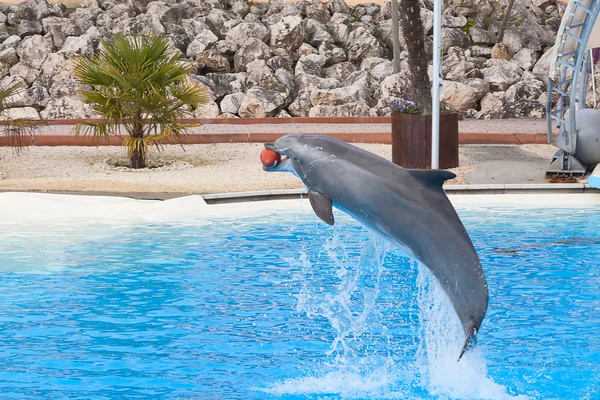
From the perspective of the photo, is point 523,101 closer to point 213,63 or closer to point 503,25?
point 503,25

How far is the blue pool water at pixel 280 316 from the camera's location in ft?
16.5

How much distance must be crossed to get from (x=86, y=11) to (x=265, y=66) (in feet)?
24.5

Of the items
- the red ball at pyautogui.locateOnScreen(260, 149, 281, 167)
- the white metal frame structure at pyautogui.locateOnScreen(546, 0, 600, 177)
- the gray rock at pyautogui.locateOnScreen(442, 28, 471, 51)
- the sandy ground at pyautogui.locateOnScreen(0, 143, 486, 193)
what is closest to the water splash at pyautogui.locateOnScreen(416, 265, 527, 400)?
the red ball at pyautogui.locateOnScreen(260, 149, 281, 167)

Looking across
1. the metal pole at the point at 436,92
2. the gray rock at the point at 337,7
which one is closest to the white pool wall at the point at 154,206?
the metal pole at the point at 436,92

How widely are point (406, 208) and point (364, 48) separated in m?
21.6

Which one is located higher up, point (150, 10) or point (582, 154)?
point (150, 10)

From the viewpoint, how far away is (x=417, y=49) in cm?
1313

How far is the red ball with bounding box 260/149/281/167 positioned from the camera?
386 centimetres

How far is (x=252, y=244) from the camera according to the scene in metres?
8.45

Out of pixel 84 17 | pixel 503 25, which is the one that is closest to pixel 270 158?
pixel 503 25

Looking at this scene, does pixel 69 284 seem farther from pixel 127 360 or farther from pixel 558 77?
pixel 558 77

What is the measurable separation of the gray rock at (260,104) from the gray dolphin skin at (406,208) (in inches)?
677

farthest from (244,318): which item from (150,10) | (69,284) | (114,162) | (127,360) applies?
(150,10)

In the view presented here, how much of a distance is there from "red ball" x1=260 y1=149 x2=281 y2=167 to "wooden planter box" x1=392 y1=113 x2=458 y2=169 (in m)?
8.67
